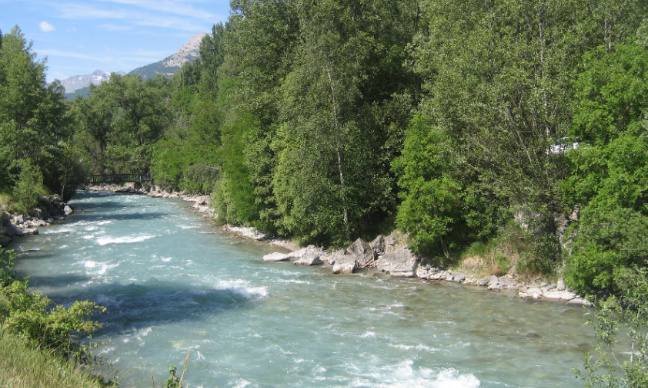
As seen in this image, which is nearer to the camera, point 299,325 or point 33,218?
point 299,325

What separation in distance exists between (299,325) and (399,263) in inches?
345

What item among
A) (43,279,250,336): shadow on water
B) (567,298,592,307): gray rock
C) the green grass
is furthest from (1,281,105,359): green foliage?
→ the green grass

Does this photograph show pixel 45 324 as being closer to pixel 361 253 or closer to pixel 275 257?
pixel 275 257

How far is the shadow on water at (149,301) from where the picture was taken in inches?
685

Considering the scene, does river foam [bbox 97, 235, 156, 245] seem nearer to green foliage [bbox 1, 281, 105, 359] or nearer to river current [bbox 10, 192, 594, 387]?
river current [bbox 10, 192, 594, 387]

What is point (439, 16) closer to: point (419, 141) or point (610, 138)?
point (419, 141)

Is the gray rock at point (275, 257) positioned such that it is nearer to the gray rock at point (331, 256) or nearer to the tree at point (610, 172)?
the gray rock at point (331, 256)

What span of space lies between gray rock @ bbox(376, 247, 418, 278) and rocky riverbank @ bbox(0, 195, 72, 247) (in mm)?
23407

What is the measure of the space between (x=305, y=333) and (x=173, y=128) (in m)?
56.1

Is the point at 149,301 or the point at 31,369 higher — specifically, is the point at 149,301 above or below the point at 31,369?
below

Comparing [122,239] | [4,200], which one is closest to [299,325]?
[122,239]

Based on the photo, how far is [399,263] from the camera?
79.9ft

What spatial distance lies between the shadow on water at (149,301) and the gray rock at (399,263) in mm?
7666

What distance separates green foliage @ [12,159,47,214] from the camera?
126ft
